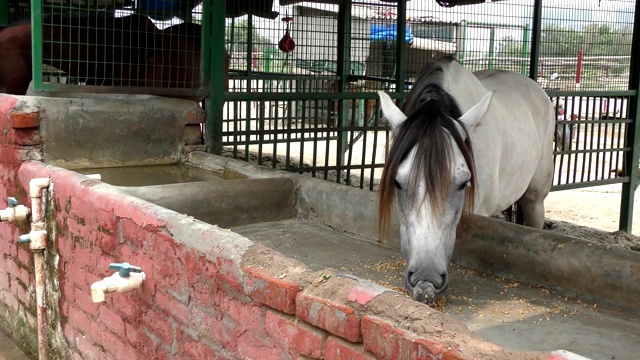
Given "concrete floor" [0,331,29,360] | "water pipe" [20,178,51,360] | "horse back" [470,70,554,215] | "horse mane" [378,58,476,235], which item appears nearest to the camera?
"horse mane" [378,58,476,235]

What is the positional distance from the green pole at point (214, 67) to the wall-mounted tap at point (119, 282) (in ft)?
9.04

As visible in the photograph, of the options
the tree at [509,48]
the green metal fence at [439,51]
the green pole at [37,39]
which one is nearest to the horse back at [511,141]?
the green metal fence at [439,51]

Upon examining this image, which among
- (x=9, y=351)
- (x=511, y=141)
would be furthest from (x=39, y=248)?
(x=511, y=141)

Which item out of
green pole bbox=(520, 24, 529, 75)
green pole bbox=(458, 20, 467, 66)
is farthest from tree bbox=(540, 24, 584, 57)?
green pole bbox=(458, 20, 467, 66)

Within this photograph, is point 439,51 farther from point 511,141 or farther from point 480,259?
point 480,259

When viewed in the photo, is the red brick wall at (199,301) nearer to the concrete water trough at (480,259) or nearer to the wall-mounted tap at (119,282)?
the wall-mounted tap at (119,282)

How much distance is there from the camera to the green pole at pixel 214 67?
565 cm

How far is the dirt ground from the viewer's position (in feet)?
25.8

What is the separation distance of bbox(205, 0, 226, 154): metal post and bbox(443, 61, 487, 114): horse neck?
230 centimetres

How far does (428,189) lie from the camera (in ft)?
9.60

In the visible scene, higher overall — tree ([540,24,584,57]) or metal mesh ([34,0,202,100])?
tree ([540,24,584,57])

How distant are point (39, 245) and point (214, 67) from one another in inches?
92.3

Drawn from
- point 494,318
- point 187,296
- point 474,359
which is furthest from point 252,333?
point 494,318

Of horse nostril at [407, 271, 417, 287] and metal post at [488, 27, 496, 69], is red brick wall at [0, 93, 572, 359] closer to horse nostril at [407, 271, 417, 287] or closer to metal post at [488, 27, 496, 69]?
horse nostril at [407, 271, 417, 287]
